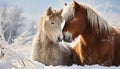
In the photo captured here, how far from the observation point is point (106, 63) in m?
5.52

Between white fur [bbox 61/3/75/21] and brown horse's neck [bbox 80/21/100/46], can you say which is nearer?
white fur [bbox 61/3/75/21]

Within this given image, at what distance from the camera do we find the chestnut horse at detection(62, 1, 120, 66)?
18.3ft

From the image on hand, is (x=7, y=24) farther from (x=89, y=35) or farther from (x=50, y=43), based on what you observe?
(x=89, y=35)

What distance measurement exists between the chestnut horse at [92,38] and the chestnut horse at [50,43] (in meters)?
0.22

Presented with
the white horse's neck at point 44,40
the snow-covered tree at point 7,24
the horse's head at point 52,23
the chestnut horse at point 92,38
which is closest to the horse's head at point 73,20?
the chestnut horse at point 92,38

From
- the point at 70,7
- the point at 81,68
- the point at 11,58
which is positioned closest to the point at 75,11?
the point at 70,7

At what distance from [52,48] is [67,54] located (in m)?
0.35

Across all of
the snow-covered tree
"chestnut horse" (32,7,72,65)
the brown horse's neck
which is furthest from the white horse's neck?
the brown horse's neck

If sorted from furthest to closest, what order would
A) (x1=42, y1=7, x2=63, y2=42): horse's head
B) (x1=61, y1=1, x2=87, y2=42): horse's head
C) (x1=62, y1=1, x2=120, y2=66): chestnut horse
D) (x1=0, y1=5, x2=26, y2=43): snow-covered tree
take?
(x1=42, y1=7, x2=63, y2=42): horse's head < (x1=62, y1=1, x2=120, y2=66): chestnut horse < (x1=61, y1=1, x2=87, y2=42): horse's head < (x1=0, y1=5, x2=26, y2=43): snow-covered tree

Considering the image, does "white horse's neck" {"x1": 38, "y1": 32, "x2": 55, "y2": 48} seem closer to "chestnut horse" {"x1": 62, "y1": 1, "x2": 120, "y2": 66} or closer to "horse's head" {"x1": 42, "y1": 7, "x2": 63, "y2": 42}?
"horse's head" {"x1": 42, "y1": 7, "x2": 63, "y2": 42}

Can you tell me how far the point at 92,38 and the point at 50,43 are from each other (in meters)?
0.71

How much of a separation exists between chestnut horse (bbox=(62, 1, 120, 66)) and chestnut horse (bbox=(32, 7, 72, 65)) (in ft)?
0.73

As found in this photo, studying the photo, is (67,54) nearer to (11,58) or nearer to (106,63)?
(106,63)

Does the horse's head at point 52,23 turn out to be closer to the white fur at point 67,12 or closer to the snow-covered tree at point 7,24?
the white fur at point 67,12
